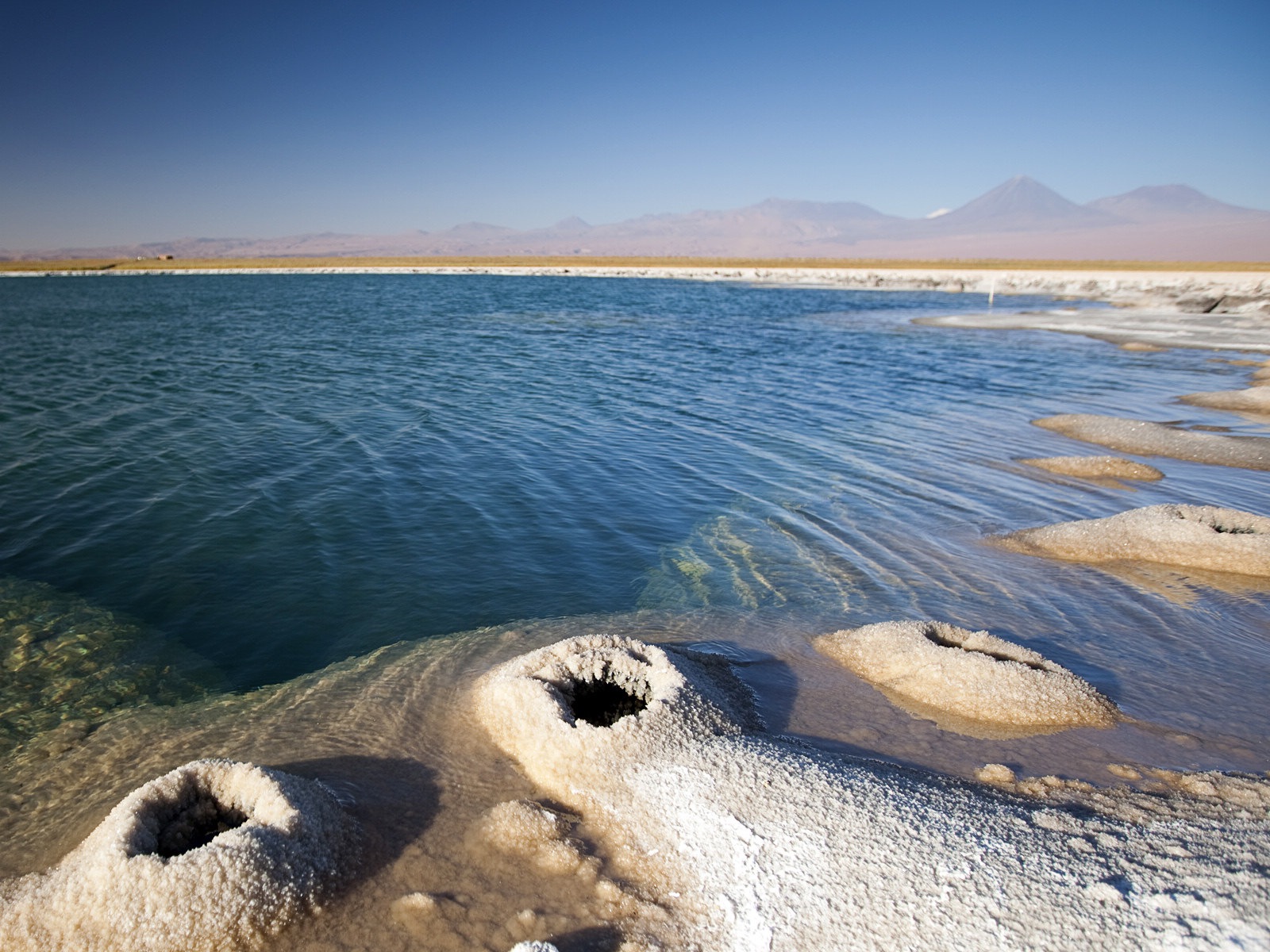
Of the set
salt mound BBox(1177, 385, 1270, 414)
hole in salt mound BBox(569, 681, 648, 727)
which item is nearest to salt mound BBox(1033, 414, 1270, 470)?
salt mound BBox(1177, 385, 1270, 414)

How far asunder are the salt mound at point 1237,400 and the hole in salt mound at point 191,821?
2546cm

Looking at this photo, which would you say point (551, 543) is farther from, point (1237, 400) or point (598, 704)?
point (1237, 400)

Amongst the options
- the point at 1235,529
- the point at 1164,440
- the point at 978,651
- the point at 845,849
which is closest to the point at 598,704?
the point at 845,849

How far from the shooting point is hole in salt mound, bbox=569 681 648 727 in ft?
21.4

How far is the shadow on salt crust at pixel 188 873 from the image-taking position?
4121 mm

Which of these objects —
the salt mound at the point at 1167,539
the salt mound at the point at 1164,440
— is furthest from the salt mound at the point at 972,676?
the salt mound at the point at 1164,440

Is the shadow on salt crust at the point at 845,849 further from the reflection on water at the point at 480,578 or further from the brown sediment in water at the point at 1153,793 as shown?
the reflection on water at the point at 480,578

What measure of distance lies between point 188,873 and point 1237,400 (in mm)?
26528

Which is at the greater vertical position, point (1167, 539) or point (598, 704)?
point (1167, 539)

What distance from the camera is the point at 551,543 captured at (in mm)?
10852

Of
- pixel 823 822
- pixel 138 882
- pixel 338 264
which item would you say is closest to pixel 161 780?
pixel 138 882

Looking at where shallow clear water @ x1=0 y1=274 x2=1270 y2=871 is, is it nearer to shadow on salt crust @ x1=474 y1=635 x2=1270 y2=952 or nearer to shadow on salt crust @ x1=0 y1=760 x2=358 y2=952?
shadow on salt crust @ x1=0 y1=760 x2=358 y2=952

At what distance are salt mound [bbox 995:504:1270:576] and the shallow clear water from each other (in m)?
0.44

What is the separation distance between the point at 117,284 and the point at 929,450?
109124 mm
